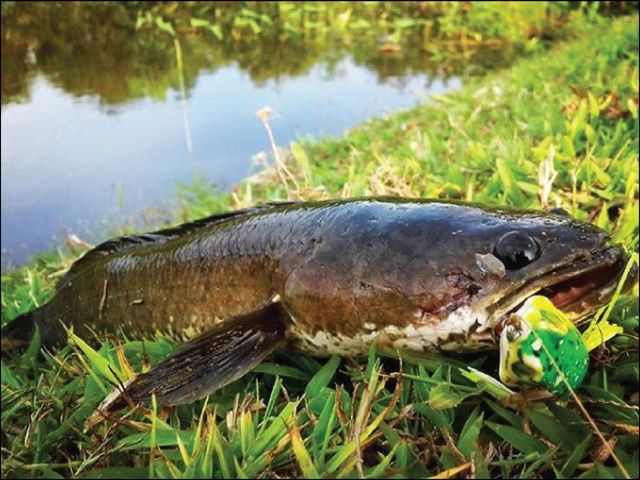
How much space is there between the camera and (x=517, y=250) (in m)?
1.74

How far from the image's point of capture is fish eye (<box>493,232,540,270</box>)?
1.73 meters

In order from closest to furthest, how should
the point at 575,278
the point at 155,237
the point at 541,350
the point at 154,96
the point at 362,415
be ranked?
1. the point at 541,350
2. the point at 362,415
3. the point at 575,278
4. the point at 155,237
5. the point at 154,96

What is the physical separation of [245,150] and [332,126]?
164cm

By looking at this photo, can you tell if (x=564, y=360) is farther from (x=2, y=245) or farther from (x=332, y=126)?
(x=332, y=126)

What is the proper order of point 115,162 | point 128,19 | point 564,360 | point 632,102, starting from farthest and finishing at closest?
point 128,19 < point 115,162 < point 632,102 < point 564,360

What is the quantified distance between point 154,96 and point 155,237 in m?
10.3

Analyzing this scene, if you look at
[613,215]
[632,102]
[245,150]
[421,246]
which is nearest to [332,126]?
[245,150]

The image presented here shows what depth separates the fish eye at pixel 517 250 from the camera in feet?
5.66

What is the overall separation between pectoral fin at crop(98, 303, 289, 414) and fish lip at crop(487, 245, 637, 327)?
71cm

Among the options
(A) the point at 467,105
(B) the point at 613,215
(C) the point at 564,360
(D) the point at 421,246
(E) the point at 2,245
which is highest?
(D) the point at 421,246

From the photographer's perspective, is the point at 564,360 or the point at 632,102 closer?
the point at 564,360

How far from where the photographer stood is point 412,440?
5.43 ft

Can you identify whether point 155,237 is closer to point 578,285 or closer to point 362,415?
point 362,415

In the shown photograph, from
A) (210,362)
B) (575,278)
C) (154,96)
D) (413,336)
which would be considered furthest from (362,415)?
(154,96)
